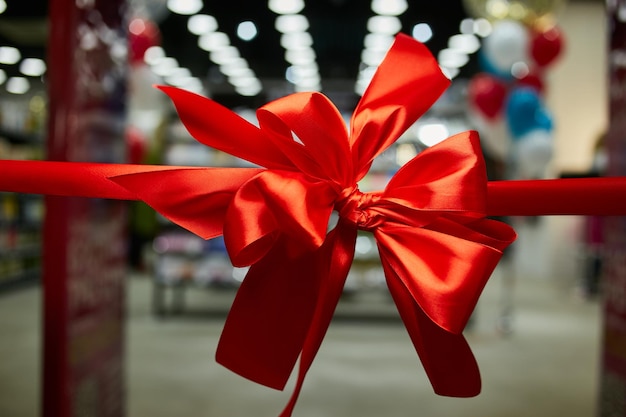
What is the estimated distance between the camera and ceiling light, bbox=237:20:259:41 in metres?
10.6

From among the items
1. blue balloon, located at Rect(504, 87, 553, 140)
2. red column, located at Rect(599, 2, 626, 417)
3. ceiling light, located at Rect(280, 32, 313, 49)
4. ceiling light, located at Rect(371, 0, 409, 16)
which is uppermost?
ceiling light, located at Rect(371, 0, 409, 16)

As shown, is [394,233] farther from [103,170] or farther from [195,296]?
[195,296]

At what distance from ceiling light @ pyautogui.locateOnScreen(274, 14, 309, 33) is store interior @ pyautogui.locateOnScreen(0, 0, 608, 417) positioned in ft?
0.51

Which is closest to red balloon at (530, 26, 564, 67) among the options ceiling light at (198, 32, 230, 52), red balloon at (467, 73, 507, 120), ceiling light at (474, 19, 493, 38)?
red balloon at (467, 73, 507, 120)

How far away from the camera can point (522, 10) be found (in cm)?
495

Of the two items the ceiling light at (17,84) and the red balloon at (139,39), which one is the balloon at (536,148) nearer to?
the red balloon at (139,39)

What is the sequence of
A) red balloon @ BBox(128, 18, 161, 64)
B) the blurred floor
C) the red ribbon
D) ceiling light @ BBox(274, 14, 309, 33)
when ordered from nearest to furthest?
the red ribbon → the blurred floor → red balloon @ BBox(128, 18, 161, 64) → ceiling light @ BBox(274, 14, 309, 33)

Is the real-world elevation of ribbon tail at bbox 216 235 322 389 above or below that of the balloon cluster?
below

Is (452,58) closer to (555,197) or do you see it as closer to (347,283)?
(347,283)

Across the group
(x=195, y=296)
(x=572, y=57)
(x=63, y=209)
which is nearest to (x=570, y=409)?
(x=63, y=209)

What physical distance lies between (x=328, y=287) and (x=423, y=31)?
10847 mm

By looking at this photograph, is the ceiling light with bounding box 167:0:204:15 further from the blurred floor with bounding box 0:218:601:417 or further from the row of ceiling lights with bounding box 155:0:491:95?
A: the blurred floor with bounding box 0:218:601:417

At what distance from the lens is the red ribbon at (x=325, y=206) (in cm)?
49

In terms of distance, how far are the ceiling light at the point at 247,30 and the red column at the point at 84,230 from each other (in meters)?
8.98
